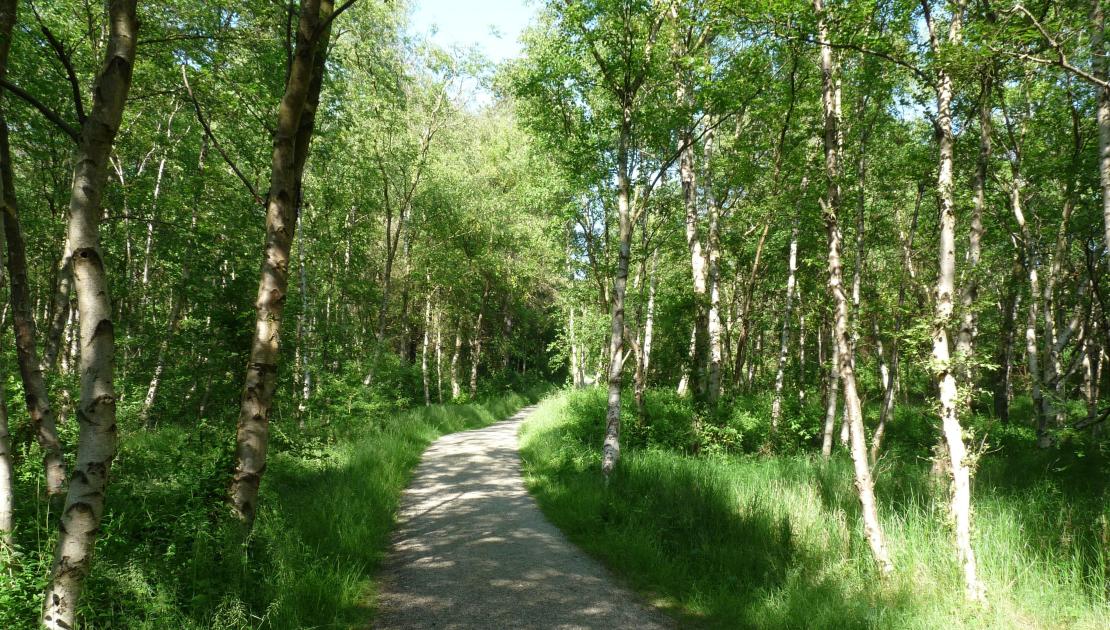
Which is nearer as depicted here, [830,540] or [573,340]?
[830,540]

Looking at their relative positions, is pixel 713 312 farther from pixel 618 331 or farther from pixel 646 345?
pixel 618 331

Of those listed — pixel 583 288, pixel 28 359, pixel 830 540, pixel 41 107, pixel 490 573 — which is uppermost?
pixel 583 288

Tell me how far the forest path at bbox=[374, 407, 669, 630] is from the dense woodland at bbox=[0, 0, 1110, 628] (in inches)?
18.3

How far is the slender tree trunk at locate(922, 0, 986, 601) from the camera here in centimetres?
473

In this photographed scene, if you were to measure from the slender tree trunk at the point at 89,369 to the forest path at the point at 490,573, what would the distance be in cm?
257

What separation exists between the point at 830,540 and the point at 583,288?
604 inches

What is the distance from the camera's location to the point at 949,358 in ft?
16.7

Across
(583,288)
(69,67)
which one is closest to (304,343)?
(69,67)

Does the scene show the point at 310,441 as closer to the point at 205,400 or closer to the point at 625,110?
the point at 205,400

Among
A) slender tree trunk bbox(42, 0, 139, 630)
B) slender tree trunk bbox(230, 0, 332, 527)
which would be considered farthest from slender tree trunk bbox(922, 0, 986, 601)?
slender tree trunk bbox(42, 0, 139, 630)

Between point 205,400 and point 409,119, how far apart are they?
14.0 m

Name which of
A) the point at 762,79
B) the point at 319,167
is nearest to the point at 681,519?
the point at 762,79

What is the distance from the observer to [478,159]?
80.5 ft

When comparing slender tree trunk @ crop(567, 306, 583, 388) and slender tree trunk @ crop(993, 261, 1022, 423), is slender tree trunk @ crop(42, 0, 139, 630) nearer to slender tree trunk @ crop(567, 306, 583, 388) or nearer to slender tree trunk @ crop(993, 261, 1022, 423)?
slender tree trunk @ crop(567, 306, 583, 388)
